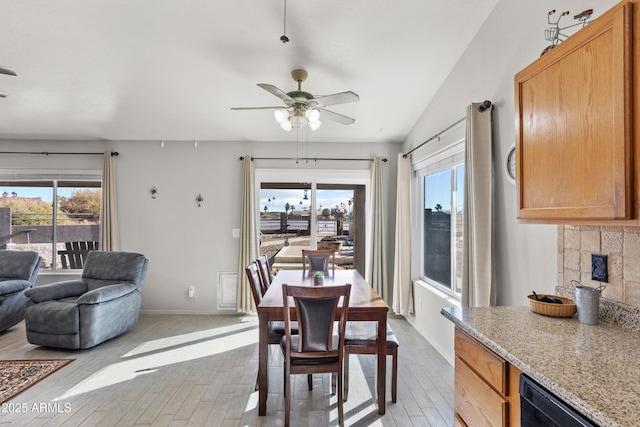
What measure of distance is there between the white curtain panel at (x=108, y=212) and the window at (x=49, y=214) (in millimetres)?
356

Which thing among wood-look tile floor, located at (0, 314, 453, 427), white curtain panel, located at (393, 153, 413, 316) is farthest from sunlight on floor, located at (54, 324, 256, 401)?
white curtain panel, located at (393, 153, 413, 316)

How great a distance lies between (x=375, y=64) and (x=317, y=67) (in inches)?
22.2

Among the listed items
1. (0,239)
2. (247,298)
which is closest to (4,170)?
(0,239)

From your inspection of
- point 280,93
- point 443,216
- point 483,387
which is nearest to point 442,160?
point 443,216

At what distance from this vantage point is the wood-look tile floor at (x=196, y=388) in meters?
2.18

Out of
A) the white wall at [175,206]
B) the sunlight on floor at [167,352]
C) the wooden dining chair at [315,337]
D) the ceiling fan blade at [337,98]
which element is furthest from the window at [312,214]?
the wooden dining chair at [315,337]

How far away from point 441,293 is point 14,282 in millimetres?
5059

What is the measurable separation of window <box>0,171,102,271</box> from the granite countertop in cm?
532

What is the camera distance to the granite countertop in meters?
0.85

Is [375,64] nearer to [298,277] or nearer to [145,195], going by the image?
[298,277]

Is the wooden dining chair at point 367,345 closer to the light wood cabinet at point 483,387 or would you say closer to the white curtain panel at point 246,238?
the light wood cabinet at point 483,387

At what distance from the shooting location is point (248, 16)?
241cm

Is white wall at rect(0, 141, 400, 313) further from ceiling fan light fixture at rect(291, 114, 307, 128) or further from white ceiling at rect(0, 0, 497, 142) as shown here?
ceiling fan light fixture at rect(291, 114, 307, 128)

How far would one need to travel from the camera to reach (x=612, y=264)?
1.43m
